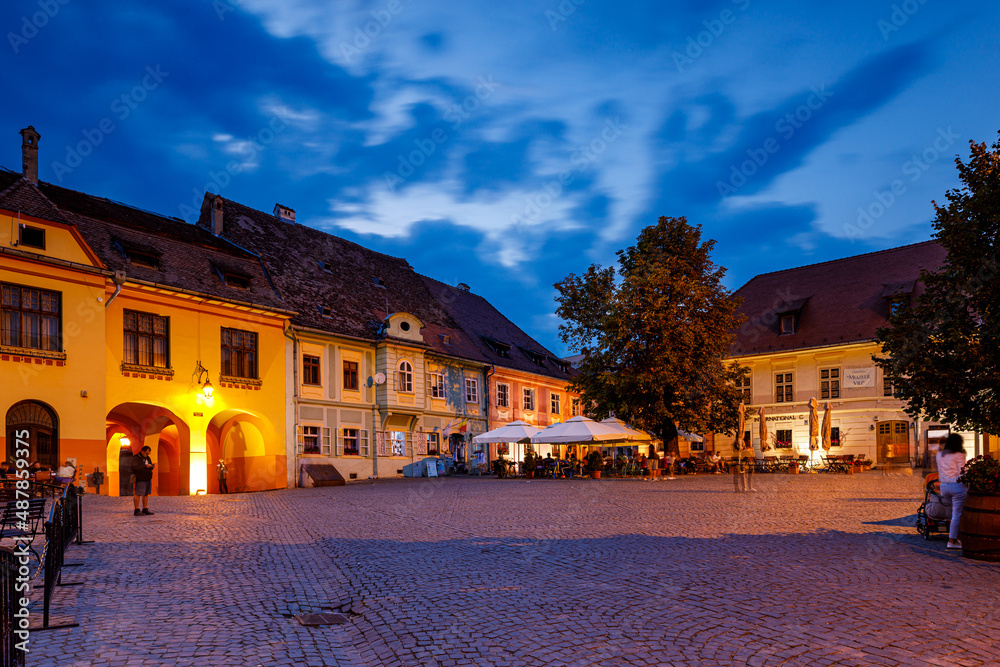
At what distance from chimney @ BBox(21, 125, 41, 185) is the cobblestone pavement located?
16.8 m

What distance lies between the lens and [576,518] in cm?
1597

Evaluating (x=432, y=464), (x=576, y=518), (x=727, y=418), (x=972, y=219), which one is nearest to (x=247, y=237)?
(x=432, y=464)

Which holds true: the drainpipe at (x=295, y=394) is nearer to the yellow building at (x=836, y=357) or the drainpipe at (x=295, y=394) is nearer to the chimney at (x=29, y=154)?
the chimney at (x=29, y=154)

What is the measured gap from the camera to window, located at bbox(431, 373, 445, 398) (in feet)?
137

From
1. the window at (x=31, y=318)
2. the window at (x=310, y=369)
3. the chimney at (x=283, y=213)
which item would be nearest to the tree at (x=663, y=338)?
the window at (x=310, y=369)

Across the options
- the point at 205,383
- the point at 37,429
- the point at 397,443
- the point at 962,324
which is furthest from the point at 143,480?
the point at 397,443

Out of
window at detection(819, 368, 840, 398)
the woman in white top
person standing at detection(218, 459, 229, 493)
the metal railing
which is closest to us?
the metal railing

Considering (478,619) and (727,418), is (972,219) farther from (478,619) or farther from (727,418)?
(727,418)

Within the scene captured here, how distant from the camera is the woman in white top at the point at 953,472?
1089cm

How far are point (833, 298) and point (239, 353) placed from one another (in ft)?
108

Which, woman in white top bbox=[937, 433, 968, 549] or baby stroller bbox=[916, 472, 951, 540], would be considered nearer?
woman in white top bbox=[937, 433, 968, 549]

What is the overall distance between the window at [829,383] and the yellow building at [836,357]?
53mm

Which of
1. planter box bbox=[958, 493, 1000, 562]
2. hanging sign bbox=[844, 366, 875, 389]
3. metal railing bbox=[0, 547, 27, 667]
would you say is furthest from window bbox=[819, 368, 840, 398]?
metal railing bbox=[0, 547, 27, 667]

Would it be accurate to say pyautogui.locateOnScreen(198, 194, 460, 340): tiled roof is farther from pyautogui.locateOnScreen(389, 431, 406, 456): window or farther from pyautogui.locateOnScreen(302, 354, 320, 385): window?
pyautogui.locateOnScreen(389, 431, 406, 456): window
